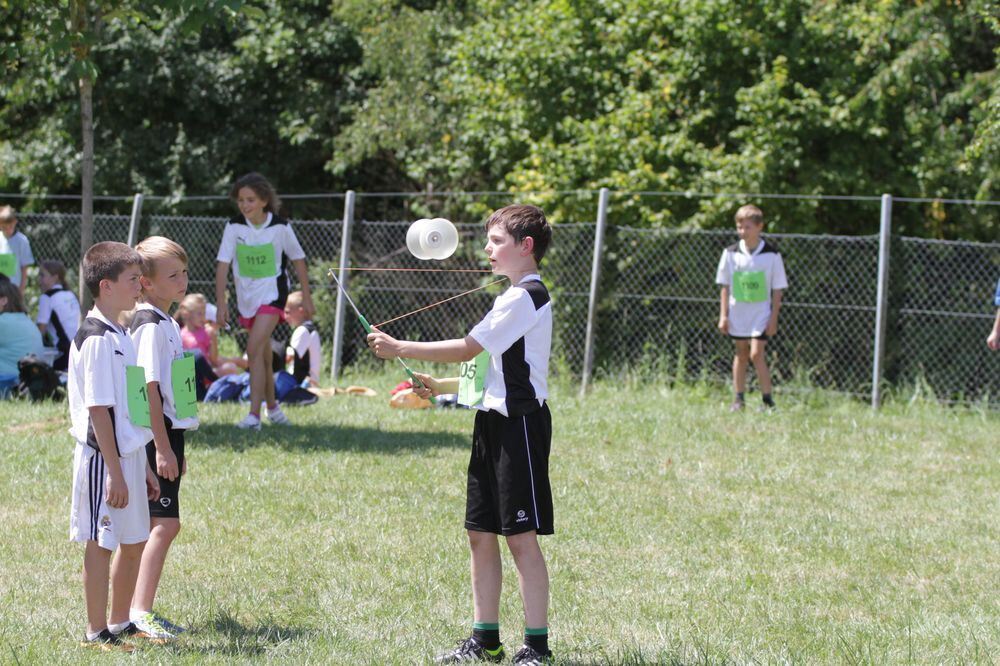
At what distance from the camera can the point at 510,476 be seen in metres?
4.31

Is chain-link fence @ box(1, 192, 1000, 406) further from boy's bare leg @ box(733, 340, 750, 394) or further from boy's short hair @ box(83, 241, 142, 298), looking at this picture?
boy's short hair @ box(83, 241, 142, 298)

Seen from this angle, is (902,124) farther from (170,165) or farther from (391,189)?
(170,165)

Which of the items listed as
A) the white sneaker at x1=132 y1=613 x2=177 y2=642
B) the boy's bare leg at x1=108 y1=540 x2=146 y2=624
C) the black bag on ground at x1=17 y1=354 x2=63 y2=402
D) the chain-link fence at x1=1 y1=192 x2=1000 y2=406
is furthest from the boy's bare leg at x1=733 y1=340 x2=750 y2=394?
the boy's bare leg at x1=108 y1=540 x2=146 y2=624

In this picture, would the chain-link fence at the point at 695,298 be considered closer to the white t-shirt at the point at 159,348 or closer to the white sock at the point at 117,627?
the white t-shirt at the point at 159,348

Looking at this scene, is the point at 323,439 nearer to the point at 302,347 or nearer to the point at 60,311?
the point at 302,347

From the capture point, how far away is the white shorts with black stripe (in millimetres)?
4344

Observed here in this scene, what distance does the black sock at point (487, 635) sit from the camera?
4418mm

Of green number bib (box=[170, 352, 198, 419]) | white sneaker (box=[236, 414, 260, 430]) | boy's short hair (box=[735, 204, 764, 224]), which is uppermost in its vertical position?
boy's short hair (box=[735, 204, 764, 224])

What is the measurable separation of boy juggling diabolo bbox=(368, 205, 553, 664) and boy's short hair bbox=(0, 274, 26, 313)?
728 centimetres

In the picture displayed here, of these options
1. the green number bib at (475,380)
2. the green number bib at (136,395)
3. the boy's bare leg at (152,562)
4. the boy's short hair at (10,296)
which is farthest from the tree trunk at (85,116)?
the green number bib at (475,380)

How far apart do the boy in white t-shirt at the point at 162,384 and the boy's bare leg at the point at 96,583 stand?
0.60ft

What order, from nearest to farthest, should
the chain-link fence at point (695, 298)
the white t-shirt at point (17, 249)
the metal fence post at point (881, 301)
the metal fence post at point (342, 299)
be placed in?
1. the metal fence post at point (881, 301)
2. the chain-link fence at point (695, 298)
3. the white t-shirt at point (17, 249)
4. the metal fence post at point (342, 299)

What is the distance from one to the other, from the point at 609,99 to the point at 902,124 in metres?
3.09

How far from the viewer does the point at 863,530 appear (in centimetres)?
659
